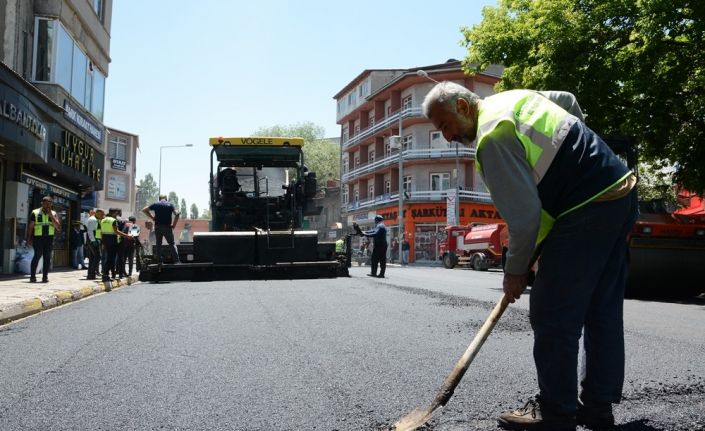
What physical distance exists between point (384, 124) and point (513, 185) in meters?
45.3

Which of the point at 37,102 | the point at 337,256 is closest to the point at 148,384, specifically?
the point at 337,256

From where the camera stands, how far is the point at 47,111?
47.9 feet

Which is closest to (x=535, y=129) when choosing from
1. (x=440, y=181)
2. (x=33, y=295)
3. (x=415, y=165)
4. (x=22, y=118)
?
(x=33, y=295)

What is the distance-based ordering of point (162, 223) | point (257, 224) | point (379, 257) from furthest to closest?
point (379, 257) < point (257, 224) < point (162, 223)

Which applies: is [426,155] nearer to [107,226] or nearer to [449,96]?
[107,226]

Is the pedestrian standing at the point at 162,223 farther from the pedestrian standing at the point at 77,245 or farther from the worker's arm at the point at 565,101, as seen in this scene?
the worker's arm at the point at 565,101

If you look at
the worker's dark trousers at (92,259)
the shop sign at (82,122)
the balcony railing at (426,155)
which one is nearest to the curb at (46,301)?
the worker's dark trousers at (92,259)

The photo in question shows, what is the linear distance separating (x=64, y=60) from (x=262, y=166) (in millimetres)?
7070

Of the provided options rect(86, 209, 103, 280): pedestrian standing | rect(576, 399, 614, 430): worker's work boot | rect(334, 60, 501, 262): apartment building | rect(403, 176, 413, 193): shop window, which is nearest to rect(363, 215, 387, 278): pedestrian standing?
rect(86, 209, 103, 280): pedestrian standing

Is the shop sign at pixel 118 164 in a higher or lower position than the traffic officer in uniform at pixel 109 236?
higher

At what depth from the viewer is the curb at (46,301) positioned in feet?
24.2

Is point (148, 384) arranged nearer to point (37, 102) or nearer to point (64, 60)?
point (37, 102)

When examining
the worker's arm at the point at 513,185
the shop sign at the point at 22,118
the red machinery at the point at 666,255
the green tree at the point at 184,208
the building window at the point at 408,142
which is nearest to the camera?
the worker's arm at the point at 513,185

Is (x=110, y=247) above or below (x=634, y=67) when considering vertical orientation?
below
